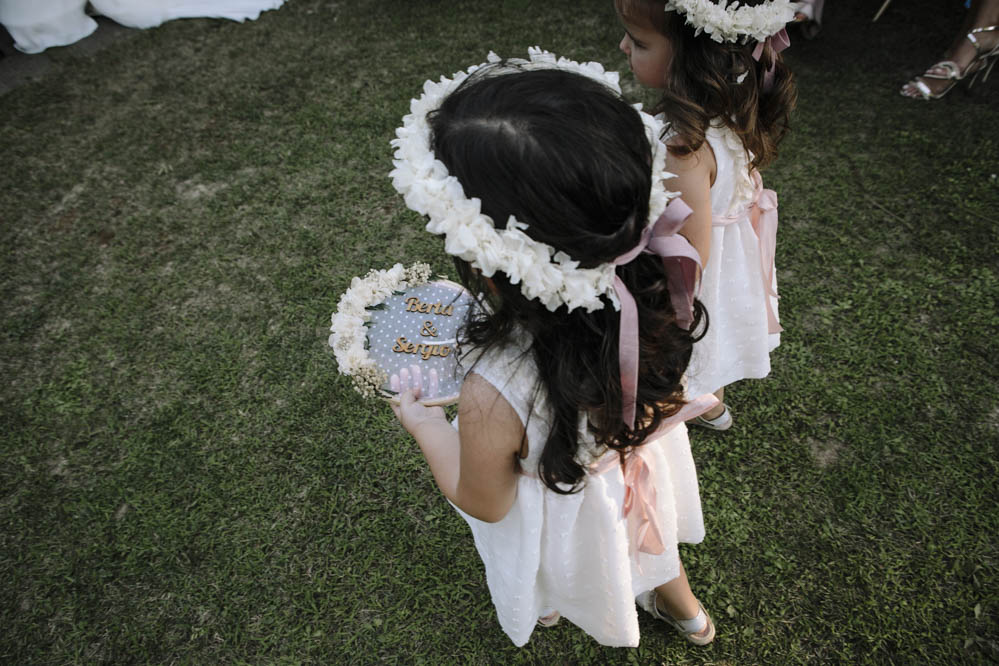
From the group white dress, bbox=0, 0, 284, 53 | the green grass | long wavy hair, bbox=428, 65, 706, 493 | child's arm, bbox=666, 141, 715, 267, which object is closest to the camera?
long wavy hair, bbox=428, 65, 706, 493

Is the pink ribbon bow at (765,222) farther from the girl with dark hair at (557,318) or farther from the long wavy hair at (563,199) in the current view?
the long wavy hair at (563,199)

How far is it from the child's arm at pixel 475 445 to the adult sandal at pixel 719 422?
1.29m

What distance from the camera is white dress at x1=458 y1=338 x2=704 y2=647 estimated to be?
1.26 meters

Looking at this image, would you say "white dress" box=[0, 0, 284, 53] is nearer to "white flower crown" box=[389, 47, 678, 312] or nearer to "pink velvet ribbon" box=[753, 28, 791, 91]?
"pink velvet ribbon" box=[753, 28, 791, 91]

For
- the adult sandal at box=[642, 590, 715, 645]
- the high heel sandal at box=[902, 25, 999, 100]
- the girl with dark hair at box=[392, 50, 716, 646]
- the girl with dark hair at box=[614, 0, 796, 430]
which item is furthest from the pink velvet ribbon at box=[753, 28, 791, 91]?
the high heel sandal at box=[902, 25, 999, 100]

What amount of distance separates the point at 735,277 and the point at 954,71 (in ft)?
9.21

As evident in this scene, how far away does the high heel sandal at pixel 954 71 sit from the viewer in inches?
132

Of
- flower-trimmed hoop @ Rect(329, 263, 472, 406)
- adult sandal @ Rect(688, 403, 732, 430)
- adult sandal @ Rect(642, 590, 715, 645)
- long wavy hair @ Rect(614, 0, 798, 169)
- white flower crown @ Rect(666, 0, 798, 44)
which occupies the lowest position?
adult sandal @ Rect(642, 590, 715, 645)

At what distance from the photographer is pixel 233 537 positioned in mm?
2141

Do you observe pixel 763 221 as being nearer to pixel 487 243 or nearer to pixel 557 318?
pixel 557 318

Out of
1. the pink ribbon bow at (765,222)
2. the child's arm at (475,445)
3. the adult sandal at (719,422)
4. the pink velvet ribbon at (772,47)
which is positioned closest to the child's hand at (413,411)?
the child's arm at (475,445)

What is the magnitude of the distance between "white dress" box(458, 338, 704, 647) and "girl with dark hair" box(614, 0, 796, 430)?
0.44m

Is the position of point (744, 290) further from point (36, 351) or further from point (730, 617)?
point (36, 351)

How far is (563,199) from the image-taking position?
85 centimetres
